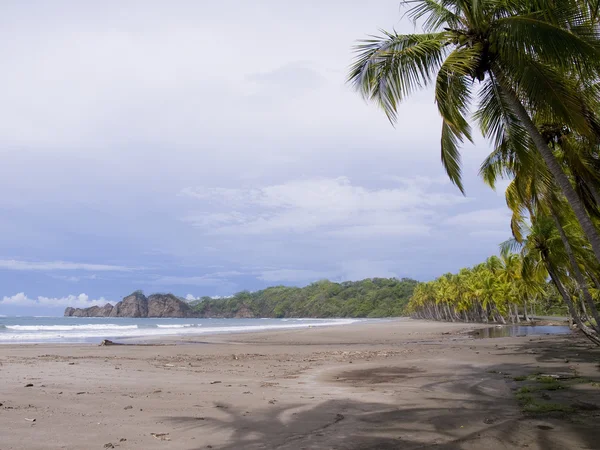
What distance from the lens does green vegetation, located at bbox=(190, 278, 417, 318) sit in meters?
136

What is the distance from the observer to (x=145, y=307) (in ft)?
544

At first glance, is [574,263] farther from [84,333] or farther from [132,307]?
[132,307]

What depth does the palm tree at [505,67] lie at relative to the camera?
6047 millimetres

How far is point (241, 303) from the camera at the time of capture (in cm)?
18900

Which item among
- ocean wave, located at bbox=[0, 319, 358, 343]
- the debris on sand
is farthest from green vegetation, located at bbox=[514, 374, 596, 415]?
ocean wave, located at bbox=[0, 319, 358, 343]

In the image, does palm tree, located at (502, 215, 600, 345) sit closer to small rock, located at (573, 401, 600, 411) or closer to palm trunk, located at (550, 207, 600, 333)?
palm trunk, located at (550, 207, 600, 333)

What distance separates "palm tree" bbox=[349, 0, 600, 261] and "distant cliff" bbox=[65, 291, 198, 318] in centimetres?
16728

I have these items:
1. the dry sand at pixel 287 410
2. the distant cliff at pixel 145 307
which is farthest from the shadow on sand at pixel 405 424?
the distant cliff at pixel 145 307

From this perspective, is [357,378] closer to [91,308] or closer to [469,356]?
[469,356]

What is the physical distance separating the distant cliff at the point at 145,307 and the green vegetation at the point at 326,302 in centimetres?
1828

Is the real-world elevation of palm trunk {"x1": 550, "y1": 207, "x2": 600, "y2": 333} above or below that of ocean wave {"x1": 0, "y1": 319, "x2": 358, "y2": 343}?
above

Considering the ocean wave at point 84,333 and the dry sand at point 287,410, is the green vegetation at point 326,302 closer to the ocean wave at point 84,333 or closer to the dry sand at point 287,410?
the ocean wave at point 84,333

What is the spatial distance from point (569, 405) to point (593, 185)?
5.33 metres

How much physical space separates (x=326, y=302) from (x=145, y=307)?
65.8 m
